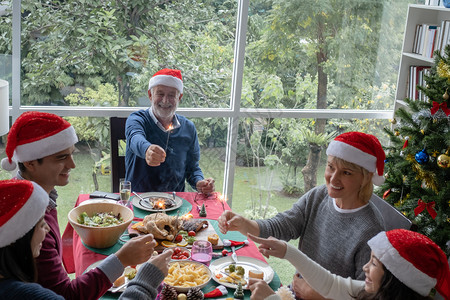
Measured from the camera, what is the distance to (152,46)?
3.97 metres

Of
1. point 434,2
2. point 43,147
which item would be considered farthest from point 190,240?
point 434,2

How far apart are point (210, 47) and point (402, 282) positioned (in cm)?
293

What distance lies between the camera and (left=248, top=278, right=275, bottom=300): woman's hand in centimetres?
184

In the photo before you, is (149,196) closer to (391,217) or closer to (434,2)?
(391,217)

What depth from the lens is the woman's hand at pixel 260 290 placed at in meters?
1.84

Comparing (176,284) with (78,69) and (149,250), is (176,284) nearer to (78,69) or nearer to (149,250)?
(149,250)

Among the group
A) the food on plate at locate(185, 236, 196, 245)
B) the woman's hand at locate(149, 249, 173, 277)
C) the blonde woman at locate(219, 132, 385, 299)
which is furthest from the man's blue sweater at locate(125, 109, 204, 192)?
the woman's hand at locate(149, 249, 173, 277)

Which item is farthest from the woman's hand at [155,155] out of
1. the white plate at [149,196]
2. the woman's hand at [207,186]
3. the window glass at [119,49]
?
the window glass at [119,49]

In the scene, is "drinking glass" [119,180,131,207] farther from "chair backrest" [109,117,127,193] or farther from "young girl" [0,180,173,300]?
"young girl" [0,180,173,300]

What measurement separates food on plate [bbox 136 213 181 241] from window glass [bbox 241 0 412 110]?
82.4 inches

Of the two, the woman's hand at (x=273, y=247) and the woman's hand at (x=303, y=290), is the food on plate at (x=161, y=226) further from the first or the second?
the woman's hand at (x=303, y=290)

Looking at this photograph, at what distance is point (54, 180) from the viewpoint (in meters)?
2.12

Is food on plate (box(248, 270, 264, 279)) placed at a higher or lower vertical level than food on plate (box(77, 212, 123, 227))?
lower

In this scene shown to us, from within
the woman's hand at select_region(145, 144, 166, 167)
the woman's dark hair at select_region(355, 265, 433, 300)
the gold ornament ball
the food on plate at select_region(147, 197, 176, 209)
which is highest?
the gold ornament ball
